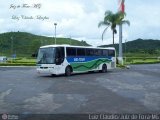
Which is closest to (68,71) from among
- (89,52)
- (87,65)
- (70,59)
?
(70,59)

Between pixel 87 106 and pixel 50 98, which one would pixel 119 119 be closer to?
pixel 87 106

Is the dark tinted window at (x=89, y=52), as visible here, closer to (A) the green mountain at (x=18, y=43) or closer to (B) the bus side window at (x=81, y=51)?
(B) the bus side window at (x=81, y=51)

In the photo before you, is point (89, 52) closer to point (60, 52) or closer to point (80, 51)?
point (80, 51)

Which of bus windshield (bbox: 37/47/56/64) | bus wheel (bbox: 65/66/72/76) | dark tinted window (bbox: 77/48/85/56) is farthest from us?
dark tinted window (bbox: 77/48/85/56)

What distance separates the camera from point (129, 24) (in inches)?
2306

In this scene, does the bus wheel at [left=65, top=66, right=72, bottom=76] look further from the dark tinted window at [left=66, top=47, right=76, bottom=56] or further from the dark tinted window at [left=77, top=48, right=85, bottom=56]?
the dark tinted window at [left=77, top=48, right=85, bottom=56]

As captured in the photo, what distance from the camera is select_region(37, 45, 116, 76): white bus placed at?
1233 inches

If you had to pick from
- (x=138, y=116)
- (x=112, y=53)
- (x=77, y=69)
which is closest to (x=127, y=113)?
(x=138, y=116)

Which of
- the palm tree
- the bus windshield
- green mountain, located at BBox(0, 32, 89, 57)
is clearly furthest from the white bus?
green mountain, located at BBox(0, 32, 89, 57)

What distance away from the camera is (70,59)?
108 feet

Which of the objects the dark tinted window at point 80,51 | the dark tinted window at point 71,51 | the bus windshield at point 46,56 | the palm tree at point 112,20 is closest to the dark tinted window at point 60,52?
the bus windshield at point 46,56

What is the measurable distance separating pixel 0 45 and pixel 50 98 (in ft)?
496

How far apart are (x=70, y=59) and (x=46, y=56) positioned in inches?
91.6

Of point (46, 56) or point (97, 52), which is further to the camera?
point (97, 52)
